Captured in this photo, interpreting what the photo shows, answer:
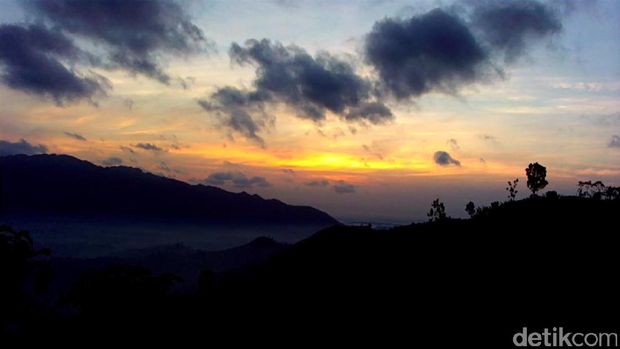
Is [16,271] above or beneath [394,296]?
above

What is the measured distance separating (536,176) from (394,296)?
49.6 meters

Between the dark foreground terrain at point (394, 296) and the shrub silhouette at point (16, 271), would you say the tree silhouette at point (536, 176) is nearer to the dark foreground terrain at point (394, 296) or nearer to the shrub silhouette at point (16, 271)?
the dark foreground terrain at point (394, 296)

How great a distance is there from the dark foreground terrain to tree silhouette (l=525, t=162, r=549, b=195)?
82.1 ft

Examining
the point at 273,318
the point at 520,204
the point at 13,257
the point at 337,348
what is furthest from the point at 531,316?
the point at 520,204

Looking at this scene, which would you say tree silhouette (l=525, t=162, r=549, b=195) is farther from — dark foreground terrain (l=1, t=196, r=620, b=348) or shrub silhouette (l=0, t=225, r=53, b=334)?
shrub silhouette (l=0, t=225, r=53, b=334)

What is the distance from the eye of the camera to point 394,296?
3366cm

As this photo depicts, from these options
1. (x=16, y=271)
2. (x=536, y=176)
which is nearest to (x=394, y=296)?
(x=16, y=271)

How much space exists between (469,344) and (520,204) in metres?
34.6

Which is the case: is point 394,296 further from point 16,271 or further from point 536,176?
point 536,176

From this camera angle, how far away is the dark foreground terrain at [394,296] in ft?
58.3

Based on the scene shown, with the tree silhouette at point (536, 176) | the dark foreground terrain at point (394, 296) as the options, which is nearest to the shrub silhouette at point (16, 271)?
the dark foreground terrain at point (394, 296)

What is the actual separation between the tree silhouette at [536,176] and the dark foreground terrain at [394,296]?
82.1 feet

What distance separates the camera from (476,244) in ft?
132

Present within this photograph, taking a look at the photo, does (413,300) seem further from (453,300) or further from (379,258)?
(379,258)
